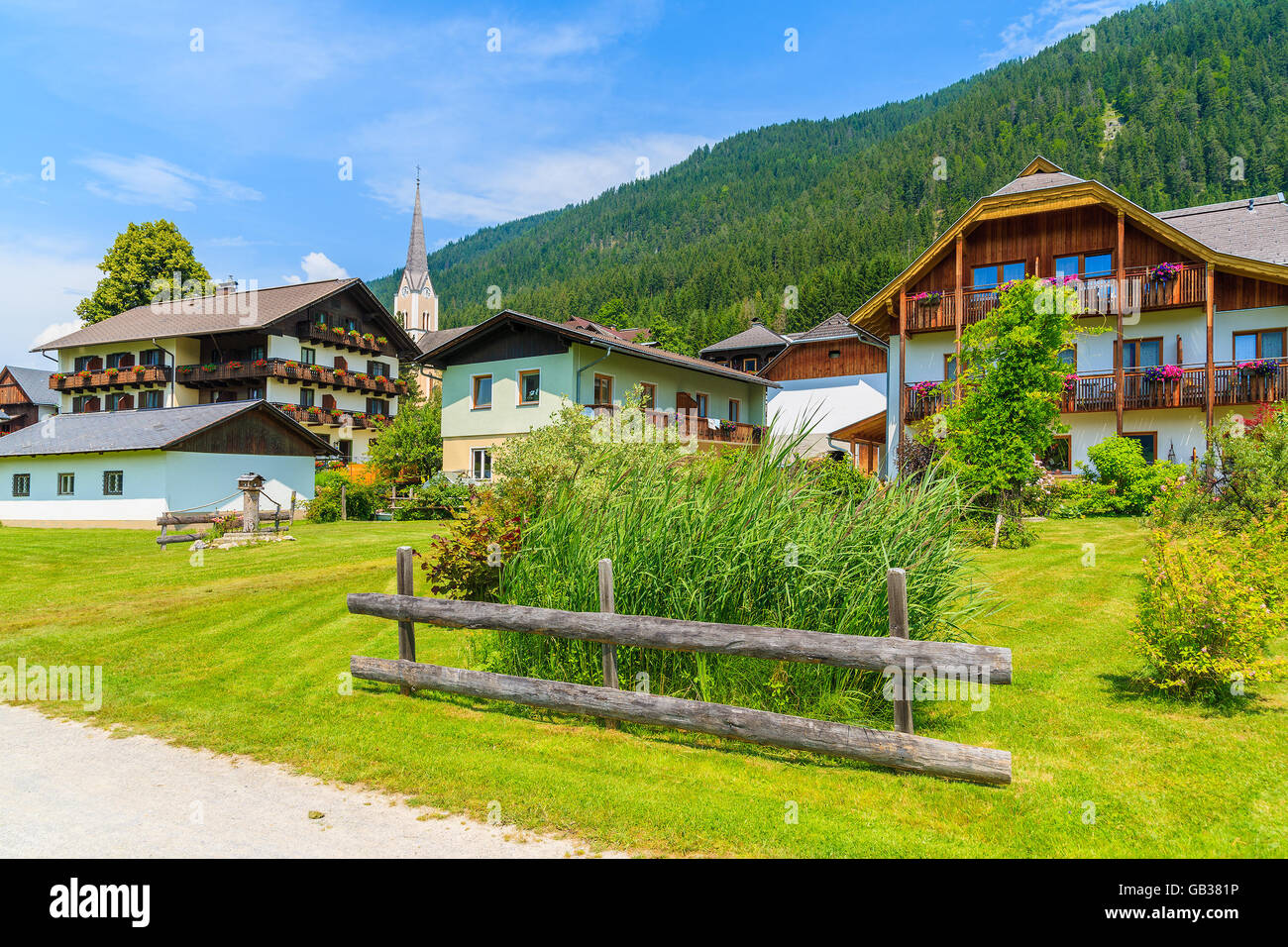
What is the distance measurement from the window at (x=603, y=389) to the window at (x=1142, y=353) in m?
18.9

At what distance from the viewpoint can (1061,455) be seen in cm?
2666

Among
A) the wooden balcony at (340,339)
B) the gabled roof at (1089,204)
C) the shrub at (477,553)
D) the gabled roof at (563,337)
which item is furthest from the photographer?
the wooden balcony at (340,339)


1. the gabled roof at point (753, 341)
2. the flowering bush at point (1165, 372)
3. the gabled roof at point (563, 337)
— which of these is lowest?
the flowering bush at point (1165, 372)

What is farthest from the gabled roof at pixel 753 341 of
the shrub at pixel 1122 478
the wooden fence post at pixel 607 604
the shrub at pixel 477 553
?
the wooden fence post at pixel 607 604

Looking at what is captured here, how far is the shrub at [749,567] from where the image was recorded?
6.39 m

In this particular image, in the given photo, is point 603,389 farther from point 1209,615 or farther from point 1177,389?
point 1209,615

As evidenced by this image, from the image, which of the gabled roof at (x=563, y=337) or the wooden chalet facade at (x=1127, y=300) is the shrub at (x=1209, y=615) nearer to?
the wooden chalet facade at (x=1127, y=300)

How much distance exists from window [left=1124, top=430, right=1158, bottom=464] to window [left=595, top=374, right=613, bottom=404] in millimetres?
18838

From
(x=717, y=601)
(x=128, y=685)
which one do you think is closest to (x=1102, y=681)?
(x=717, y=601)

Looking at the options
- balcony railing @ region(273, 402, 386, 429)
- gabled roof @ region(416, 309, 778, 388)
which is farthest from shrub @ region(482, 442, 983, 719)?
balcony railing @ region(273, 402, 386, 429)

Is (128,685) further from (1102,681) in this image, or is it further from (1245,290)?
(1245,290)

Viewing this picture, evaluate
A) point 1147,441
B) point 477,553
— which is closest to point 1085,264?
point 1147,441

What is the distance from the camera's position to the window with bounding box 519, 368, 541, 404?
3098 cm

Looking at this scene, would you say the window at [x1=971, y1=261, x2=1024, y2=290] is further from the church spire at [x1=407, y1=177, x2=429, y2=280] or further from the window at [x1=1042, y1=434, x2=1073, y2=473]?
the church spire at [x1=407, y1=177, x2=429, y2=280]
